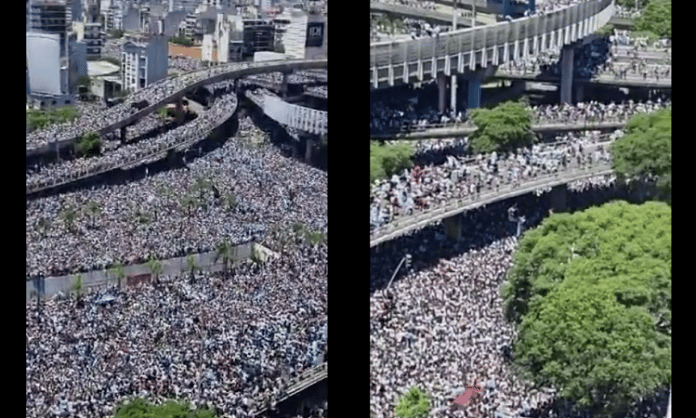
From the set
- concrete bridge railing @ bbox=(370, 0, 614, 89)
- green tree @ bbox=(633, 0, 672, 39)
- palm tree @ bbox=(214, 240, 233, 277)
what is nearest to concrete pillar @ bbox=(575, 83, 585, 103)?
concrete bridge railing @ bbox=(370, 0, 614, 89)

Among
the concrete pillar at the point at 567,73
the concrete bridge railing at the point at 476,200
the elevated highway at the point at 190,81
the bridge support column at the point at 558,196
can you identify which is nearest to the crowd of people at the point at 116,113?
the elevated highway at the point at 190,81

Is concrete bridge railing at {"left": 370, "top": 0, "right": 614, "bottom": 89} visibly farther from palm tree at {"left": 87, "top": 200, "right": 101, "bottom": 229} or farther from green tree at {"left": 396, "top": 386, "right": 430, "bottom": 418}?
green tree at {"left": 396, "top": 386, "right": 430, "bottom": 418}

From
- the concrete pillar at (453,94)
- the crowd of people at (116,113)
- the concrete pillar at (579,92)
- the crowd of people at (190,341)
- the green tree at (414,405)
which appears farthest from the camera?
the green tree at (414,405)

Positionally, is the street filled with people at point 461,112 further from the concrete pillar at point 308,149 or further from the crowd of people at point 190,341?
the crowd of people at point 190,341

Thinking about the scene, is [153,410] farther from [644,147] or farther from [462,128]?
[644,147]

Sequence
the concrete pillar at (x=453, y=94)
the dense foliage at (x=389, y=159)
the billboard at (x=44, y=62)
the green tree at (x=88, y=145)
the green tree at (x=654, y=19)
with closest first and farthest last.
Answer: the billboard at (x=44, y=62)
the green tree at (x=654, y=19)
the green tree at (x=88, y=145)
the concrete pillar at (x=453, y=94)
the dense foliage at (x=389, y=159)
